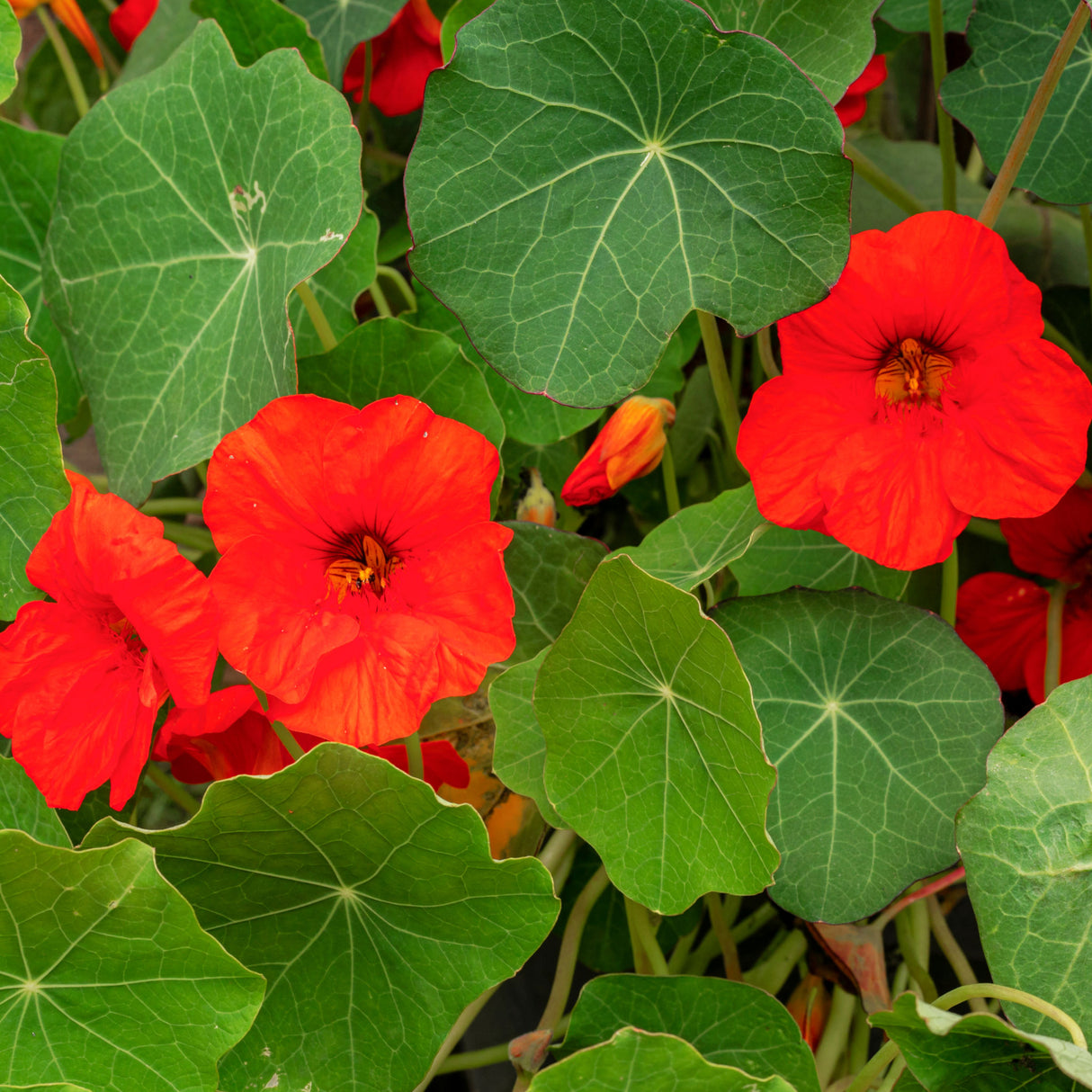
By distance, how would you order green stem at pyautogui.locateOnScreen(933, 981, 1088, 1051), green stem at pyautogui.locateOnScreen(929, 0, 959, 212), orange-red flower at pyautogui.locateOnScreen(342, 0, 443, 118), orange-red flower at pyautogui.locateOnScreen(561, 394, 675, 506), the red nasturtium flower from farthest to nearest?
orange-red flower at pyautogui.locateOnScreen(342, 0, 443, 118) → green stem at pyautogui.locateOnScreen(929, 0, 959, 212) → orange-red flower at pyautogui.locateOnScreen(561, 394, 675, 506) → the red nasturtium flower → green stem at pyautogui.locateOnScreen(933, 981, 1088, 1051)

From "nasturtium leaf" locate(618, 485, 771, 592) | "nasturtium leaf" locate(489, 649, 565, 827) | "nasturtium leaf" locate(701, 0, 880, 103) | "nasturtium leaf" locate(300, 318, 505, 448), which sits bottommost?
"nasturtium leaf" locate(489, 649, 565, 827)

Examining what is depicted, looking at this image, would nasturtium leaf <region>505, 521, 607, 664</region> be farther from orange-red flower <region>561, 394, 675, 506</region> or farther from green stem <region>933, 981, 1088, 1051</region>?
green stem <region>933, 981, 1088, 1051</region>

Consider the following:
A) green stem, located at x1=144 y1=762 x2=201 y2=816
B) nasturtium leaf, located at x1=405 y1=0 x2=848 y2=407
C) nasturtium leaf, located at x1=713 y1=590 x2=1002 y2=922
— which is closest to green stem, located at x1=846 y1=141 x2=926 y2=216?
nasturtium leaf, located at x1=405 y1=0 x2=848 y2=407

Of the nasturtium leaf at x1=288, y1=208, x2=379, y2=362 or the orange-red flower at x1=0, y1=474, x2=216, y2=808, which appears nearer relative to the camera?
the orange-red flower at x1=0, y1=474, x2=216, y2=808

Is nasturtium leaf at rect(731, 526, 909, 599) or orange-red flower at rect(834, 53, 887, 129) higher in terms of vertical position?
orange-red flower at rect(834, 53, 887, 129)

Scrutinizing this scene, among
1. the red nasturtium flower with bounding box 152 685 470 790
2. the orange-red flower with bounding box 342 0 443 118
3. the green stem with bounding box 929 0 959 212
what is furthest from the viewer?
the orange-red flower with bounding box 342 0 443 118

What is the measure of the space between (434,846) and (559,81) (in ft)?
1.53

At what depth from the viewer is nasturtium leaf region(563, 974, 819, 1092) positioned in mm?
638

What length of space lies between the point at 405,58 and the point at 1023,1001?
2.92ft

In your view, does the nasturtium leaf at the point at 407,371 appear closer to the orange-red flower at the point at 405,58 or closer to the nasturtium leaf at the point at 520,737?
the nasturtium leaf at the point at 520,737

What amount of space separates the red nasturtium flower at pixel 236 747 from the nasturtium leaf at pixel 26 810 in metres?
0.08

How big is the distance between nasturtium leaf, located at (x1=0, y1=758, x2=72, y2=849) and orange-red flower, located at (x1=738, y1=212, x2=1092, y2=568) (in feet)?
1.66

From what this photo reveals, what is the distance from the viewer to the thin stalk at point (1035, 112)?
1.88ft

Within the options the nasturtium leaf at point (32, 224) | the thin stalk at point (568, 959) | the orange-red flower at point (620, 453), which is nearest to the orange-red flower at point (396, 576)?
the orange-red flower at point (620, 453)
